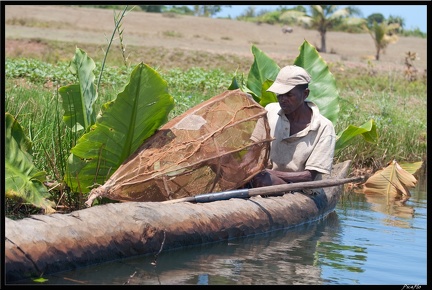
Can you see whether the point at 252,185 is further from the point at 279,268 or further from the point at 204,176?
the point at 279,268

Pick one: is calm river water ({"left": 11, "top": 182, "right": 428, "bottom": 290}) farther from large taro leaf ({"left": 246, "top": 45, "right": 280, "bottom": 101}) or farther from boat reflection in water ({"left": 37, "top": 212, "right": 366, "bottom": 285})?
large taro leaf ({"left": 246, "top": 45, "right": 280, "bottom": 101})

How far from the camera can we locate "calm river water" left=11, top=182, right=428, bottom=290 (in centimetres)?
613

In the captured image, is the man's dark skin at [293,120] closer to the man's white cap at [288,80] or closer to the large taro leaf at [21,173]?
the man's white cap at [288,80]

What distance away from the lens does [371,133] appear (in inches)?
380

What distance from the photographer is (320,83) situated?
988 centimetres

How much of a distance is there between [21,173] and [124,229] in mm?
1316

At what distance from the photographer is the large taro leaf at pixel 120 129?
7129mm

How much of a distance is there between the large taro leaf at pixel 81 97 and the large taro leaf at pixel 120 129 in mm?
560

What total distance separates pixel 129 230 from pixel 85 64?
2349 mm

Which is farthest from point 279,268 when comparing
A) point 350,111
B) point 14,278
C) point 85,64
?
point 350,111

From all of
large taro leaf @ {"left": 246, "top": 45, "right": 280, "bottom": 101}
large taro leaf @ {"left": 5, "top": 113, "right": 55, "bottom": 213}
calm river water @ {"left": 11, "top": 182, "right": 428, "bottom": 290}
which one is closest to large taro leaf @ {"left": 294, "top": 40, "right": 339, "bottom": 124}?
large taro leaf @ {"left": 246, "top": 45, "right": 280, "bottom": 101}

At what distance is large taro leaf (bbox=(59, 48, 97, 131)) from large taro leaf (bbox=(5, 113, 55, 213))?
0.77 metres

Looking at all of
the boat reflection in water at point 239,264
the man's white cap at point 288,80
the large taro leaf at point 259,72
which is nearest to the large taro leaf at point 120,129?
the man's white cap at point 288,80

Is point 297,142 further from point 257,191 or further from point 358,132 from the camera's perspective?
point 358,132
